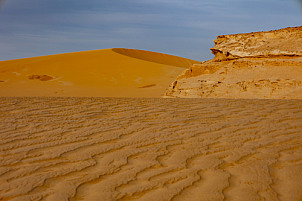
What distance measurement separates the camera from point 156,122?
4.38m

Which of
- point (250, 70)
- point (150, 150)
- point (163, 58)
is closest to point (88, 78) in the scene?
point (250, 70)

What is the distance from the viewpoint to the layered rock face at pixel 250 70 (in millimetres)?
8212

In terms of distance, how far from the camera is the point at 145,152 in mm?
3227

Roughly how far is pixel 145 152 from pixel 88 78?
21051mm

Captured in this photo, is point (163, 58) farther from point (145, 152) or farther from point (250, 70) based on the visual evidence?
point (145, 152)

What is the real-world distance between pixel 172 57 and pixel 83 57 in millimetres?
26905

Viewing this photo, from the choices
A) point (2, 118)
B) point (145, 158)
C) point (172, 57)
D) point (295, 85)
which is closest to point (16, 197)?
point (145, 158)

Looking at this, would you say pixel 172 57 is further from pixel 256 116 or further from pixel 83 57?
pixel 256 116

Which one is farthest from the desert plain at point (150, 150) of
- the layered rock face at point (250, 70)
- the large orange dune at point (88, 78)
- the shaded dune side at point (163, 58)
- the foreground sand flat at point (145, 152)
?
the shaded dune side at point (163, 58)

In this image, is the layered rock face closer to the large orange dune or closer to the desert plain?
the desert plain

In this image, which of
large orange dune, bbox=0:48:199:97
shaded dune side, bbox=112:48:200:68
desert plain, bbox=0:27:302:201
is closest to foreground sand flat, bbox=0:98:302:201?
desert plain, bbox=0:27:302:201

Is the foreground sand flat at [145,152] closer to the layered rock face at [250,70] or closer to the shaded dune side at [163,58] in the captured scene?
the layered rock face at [250,70]

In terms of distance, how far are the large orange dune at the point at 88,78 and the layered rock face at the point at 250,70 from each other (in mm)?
5809

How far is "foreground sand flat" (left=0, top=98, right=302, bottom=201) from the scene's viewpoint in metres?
2.43
